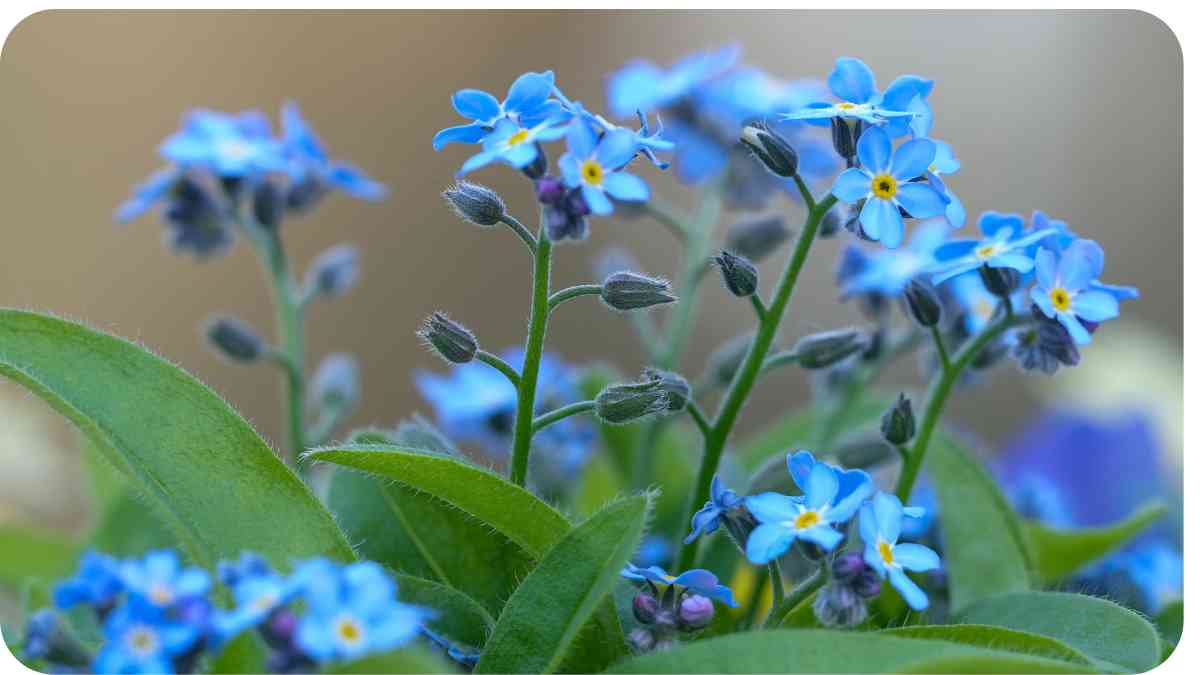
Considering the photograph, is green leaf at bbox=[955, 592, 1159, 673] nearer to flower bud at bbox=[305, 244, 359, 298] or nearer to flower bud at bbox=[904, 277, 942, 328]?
flower bud at bbox=[904, 277, 942, 328]

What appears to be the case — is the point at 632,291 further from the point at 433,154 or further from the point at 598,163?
the point at 433,154

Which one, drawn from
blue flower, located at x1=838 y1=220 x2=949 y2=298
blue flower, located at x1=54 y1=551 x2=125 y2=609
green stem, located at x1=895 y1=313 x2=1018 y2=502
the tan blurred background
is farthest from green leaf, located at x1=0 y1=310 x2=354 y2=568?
the tan blurred background

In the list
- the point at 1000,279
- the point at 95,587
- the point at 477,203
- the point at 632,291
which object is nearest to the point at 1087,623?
the point at 1000,279

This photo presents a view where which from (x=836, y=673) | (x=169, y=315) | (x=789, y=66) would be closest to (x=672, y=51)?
(x=789, y=66)

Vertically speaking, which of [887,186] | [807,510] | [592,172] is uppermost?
[592,172]

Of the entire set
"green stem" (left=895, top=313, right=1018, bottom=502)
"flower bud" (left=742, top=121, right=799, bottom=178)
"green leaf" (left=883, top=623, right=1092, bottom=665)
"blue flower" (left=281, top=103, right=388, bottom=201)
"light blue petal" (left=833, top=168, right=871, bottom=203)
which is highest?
"blue flower" (left=281, top=103, right=388, bottom=201)

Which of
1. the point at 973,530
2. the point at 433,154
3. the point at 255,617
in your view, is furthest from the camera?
the point at 433,154
